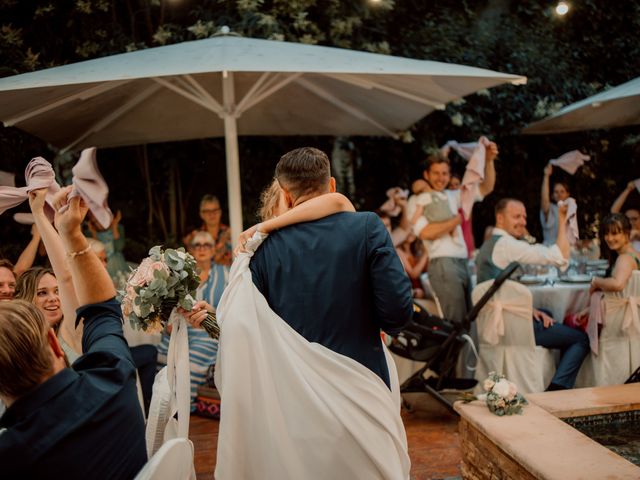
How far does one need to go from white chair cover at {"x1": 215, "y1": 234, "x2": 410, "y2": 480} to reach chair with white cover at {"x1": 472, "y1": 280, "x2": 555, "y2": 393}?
2274mm

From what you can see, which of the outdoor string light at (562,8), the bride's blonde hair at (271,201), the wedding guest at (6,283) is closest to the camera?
the bride's blonde hair at (271,201)

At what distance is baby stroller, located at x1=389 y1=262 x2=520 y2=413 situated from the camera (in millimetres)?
4203

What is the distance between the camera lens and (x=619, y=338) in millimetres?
4332

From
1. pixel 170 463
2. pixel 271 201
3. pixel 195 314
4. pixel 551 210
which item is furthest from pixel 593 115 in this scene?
pixel 170 463

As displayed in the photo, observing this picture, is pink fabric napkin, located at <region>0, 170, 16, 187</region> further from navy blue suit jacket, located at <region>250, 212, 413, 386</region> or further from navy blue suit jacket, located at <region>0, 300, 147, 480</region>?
navy blue suit jacket, located at <region>0, 300, 147, 480</region>

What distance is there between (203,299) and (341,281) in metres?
2.83

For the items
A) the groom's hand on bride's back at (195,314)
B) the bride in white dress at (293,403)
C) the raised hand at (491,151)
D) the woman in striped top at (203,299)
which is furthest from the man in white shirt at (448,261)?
the groom's hand on bride's back at (195,314)

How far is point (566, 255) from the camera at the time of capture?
4441mm

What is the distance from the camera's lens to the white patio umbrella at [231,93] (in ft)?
11.3

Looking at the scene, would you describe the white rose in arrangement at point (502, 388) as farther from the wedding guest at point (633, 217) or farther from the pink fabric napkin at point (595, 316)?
the wedding guest at point (633, 217)

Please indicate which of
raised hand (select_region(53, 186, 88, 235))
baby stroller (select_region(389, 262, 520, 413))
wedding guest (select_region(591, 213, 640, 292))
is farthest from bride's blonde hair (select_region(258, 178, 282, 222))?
wedding guest (select_region(591, 213, 640, 292))

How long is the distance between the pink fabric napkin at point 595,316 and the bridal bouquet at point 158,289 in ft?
10.1

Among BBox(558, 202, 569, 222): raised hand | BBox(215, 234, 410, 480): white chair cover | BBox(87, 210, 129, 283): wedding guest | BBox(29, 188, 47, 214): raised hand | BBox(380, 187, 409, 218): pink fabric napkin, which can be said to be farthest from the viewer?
BBox(380, 187, 409, 218): pink fabric napkin

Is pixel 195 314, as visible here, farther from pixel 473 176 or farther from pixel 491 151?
pixel 491 151
